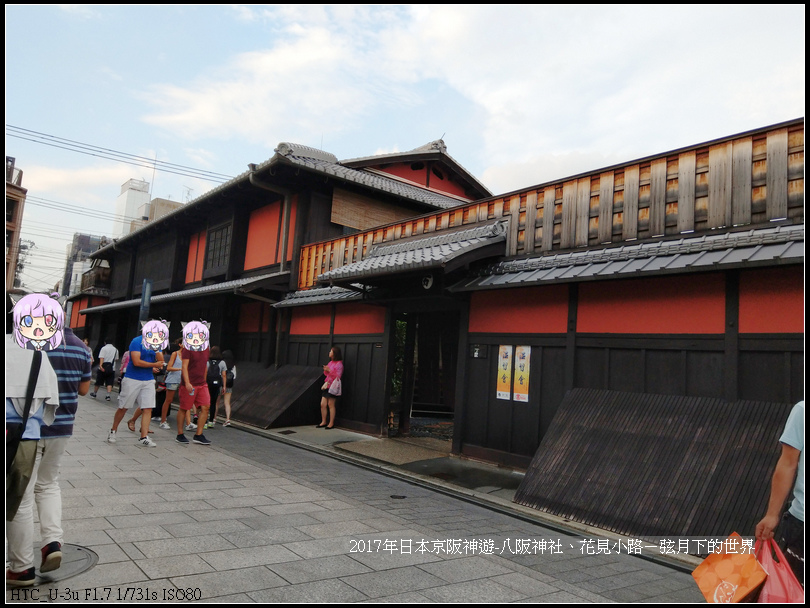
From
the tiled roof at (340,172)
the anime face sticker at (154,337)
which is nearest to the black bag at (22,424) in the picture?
the anime face sticker at (154,337)

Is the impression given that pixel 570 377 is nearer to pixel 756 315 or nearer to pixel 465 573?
pixel 756 315

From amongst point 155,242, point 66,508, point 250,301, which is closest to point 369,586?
point 66,508

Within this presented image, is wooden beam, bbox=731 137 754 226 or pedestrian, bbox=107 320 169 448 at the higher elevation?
wooden beam, bbox=731 137 754 226

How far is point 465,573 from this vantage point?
4.48 metres

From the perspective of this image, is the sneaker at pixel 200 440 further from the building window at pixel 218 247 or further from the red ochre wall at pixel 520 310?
the building window at pixel 218 247

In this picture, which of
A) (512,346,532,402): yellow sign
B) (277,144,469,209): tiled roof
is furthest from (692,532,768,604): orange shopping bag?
(277,144,469,209): tiled roof

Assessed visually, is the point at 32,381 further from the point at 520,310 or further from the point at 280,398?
the point at 280,398

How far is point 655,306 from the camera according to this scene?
7410mm

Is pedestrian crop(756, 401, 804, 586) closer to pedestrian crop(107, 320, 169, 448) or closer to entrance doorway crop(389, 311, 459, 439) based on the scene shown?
pedestrian crop(107, 320, 169, 448)

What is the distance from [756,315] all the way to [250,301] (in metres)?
14.7

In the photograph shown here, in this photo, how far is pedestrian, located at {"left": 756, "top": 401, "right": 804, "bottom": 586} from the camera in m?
3.26

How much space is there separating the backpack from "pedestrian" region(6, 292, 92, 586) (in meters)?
7.44

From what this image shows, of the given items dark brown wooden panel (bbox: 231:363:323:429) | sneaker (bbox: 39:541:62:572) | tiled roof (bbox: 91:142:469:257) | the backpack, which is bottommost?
sneaker (bbox: 39:541:62:572)

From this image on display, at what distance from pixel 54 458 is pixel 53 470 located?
9cm
